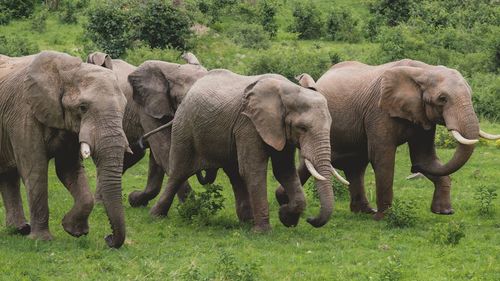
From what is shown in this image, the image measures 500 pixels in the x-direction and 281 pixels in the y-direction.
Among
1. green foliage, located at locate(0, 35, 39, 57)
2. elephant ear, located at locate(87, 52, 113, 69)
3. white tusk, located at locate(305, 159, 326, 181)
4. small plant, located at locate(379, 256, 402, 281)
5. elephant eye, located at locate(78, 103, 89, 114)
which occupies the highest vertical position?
elephant eye, located at locate(78, 103, 89, 114)

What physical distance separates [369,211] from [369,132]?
131cm

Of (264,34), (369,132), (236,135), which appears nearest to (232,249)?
(236,135)

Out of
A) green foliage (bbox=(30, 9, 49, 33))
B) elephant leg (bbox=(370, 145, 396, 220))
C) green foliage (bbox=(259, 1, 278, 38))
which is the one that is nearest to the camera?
elephant leg (bbox=(370, 145, 396, 220))

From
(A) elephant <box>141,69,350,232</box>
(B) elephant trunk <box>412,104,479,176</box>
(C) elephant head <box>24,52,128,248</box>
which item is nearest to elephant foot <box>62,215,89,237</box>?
(C) elephant head <box>24,52,128,248</box>

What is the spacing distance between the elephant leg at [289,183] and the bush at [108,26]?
17.1 m

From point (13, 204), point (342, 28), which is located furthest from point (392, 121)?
point (342, 28)

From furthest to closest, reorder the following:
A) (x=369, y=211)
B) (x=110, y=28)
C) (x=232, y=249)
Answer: (x=110, y=28)
(x=369, y=211)
(x=232, y=249)

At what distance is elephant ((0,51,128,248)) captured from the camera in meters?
10.8

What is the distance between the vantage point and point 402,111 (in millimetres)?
13688

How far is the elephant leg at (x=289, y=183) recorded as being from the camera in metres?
12.7

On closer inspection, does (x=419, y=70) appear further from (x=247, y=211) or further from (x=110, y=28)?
(x=110, y=28)

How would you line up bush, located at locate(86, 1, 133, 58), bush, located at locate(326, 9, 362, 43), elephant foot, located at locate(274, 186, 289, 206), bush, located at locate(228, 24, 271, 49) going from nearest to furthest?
elephant foot, located at locate(274, 186, 289, 206), bush, located at locate(86, 1, 133, 58), bush, located at locate(228, 24, 271, 49), bush, located at locate(326, 9, 362, 43)

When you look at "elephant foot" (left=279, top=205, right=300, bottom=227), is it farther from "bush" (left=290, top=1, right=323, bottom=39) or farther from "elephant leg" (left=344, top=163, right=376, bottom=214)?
"bush" (left=290, top=1, right=323, bottom=39)

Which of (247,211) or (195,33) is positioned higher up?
(247,211)
